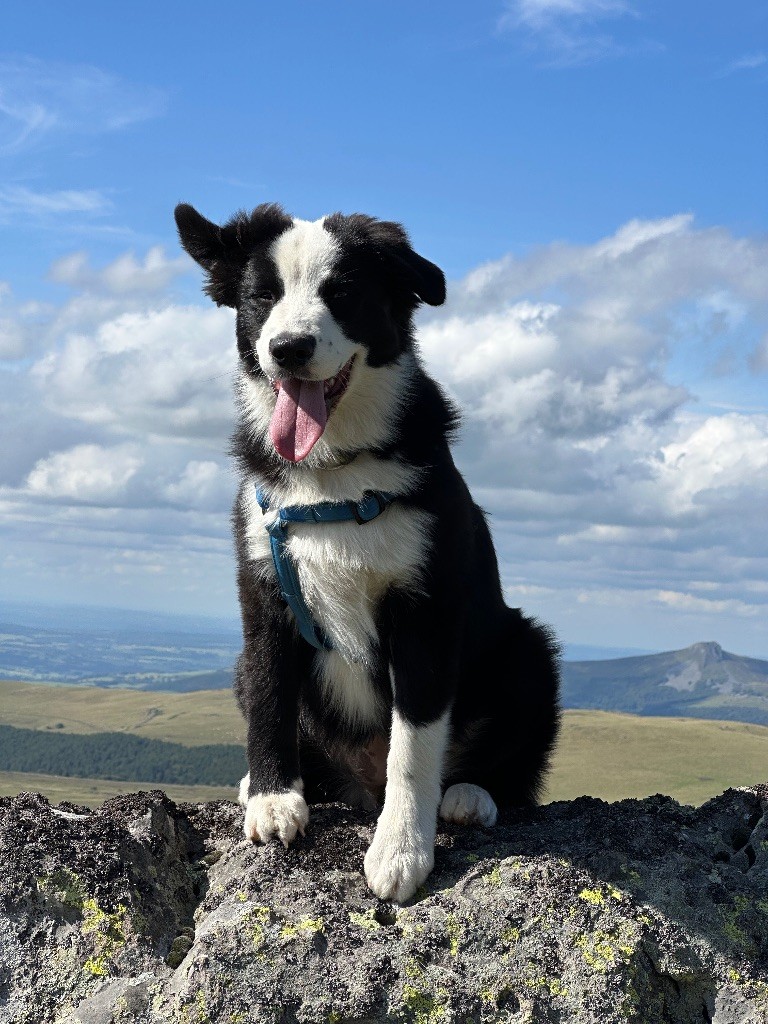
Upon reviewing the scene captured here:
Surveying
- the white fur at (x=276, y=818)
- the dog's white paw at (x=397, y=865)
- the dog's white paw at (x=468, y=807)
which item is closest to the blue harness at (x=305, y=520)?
the white fur at (x=276, y=818)

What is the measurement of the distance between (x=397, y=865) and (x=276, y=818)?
910mm

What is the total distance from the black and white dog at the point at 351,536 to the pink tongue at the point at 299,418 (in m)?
0.01

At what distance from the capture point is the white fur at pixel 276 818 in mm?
6238

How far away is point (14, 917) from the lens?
551 cm

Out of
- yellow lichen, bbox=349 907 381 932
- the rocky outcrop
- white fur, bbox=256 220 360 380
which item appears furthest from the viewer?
white fur, bbox=256 220 360 380

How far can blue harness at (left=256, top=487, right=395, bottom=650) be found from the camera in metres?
6.62

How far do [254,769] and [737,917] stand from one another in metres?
3.07

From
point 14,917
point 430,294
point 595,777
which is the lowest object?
point 595,777

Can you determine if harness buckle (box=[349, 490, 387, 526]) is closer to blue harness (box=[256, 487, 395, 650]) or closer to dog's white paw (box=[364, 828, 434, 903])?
blue harness (box=[256, 487, 395, 650])

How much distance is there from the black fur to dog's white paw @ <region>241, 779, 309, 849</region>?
0.82 feet

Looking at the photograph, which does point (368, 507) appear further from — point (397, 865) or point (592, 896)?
point (592, 896)

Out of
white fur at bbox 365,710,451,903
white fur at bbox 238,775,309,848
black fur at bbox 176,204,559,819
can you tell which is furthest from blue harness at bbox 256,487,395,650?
white fur at bbox 238,775,309,848

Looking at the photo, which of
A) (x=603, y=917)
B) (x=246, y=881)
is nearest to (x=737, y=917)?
(x=603, y=917)

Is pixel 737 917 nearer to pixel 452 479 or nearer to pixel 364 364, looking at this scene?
pixel 452 479
